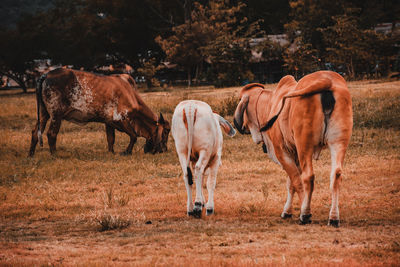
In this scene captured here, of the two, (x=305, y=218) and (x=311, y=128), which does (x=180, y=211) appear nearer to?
(x=305, y=218)

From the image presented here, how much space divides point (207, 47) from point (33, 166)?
93.5 feet

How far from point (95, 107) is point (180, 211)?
8.00 meters

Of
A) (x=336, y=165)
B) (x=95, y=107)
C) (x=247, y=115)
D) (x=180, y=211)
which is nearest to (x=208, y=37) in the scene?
(x=95, y=107)

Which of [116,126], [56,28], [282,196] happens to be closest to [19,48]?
[56,28]

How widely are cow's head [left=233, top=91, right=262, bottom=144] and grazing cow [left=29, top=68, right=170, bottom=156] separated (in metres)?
7.01

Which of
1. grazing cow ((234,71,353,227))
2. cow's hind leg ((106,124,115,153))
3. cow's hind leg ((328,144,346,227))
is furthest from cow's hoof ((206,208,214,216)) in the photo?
cow's hind leg ((106,124,115,153))

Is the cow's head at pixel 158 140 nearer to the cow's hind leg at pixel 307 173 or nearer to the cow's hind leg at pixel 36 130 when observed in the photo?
the cow's hind leg at pixel 36 130

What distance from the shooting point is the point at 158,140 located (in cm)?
1552

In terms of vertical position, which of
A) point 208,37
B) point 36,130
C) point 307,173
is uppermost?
point 208,37

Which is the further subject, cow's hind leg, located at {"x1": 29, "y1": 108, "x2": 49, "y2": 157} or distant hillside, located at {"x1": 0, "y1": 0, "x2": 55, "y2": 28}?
distant hillside, located at {"x1": 0, "y1": 0, "x2": 55, "y2": 28}

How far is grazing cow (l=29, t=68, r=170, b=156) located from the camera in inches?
603

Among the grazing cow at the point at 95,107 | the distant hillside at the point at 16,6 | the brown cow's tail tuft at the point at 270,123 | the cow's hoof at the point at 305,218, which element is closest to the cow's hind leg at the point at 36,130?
the grazing cow at the point at 95,107

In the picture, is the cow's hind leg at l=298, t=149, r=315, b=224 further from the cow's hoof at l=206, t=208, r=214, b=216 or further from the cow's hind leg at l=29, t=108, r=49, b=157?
the cow's hind leg at l=29, t=108, r=49, b=157

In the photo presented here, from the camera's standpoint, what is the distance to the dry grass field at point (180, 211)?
19.0 ft
